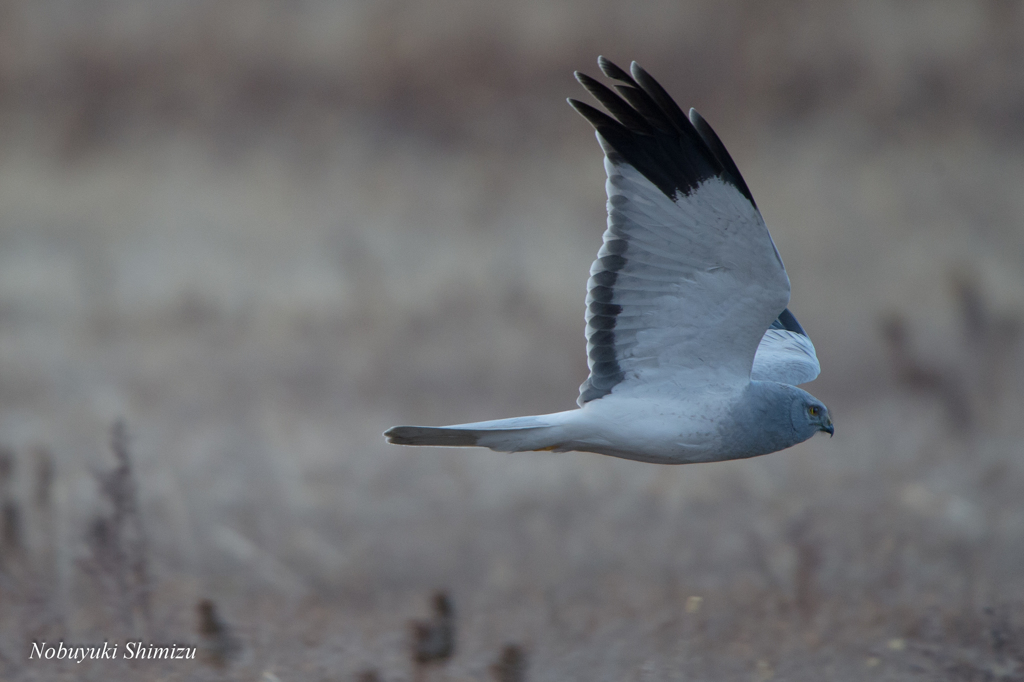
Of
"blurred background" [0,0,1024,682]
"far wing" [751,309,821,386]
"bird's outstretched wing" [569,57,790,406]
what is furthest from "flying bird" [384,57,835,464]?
"blurred background" [0,0,1024,682]

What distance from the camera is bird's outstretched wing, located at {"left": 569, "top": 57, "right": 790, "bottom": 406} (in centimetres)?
373

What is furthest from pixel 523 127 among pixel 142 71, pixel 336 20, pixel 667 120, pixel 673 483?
pixel 667 120

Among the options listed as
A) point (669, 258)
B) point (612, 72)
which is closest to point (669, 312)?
point (669, 258)

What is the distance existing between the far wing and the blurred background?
135cm

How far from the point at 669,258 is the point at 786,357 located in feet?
4.39

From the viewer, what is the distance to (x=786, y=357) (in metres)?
5.00

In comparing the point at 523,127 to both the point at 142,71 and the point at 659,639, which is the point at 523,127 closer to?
the point at 142,71

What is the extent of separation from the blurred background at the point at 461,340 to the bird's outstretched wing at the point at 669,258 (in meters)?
1.40

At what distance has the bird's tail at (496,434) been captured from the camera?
387cm

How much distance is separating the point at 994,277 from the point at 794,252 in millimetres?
2106

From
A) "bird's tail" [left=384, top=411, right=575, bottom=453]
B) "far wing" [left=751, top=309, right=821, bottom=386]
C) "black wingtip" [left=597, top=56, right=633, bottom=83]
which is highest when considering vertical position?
"black wingtip" [left=597, top=56, right=633, bottom=83]

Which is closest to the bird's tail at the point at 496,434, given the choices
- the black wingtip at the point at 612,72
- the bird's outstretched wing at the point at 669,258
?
the bird's outstretched wing at the point at 669,258

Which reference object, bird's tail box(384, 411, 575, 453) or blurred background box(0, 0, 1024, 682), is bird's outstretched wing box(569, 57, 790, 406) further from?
blurred background box(0, 0, 1024, 682)

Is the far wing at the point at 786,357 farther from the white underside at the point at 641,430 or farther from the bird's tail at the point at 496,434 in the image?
the bird's tail at the point at 496,434
